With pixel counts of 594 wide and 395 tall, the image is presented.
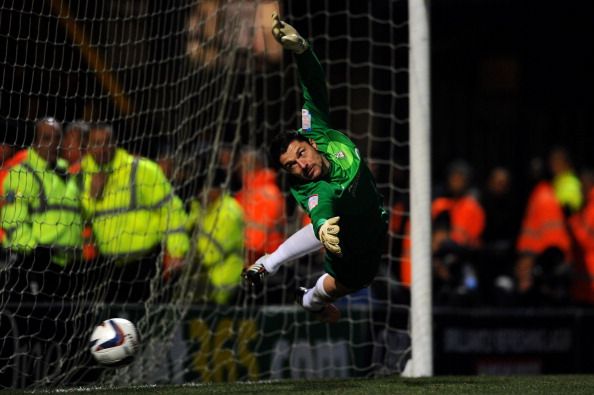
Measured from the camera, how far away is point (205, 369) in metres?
9.75

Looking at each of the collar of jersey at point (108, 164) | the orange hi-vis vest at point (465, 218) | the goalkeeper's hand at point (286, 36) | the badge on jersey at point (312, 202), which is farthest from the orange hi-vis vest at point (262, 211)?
the badge on jersey at point (312, 202)

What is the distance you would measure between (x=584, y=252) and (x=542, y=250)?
1.37ft

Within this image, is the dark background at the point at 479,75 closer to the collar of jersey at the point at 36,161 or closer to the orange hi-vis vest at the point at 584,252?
the orange hi-vis vest at the point at 584,252

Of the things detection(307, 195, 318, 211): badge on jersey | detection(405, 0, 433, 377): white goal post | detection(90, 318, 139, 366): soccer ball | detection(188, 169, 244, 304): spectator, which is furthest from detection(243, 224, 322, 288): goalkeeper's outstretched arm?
detection(188, 169, 244, 304): spectator

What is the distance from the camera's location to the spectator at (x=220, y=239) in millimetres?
10109

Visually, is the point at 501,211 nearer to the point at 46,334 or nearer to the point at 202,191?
the point at 202,191

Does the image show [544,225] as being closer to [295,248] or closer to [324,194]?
[295,248]

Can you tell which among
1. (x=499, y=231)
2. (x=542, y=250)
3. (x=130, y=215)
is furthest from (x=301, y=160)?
(x=499, y=231)

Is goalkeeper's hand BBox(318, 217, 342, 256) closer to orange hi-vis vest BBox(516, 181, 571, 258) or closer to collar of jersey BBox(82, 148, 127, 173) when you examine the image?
collar of jersey BBox(82, 148, 127, 173)

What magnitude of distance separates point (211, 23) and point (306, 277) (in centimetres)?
203

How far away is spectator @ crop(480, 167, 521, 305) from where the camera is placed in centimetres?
1241

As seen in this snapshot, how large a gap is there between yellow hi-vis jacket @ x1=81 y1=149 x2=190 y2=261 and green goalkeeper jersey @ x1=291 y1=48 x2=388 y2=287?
1.70 meters

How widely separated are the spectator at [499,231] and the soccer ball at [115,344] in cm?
525

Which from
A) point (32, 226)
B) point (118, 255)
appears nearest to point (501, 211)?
point (118, 255)
